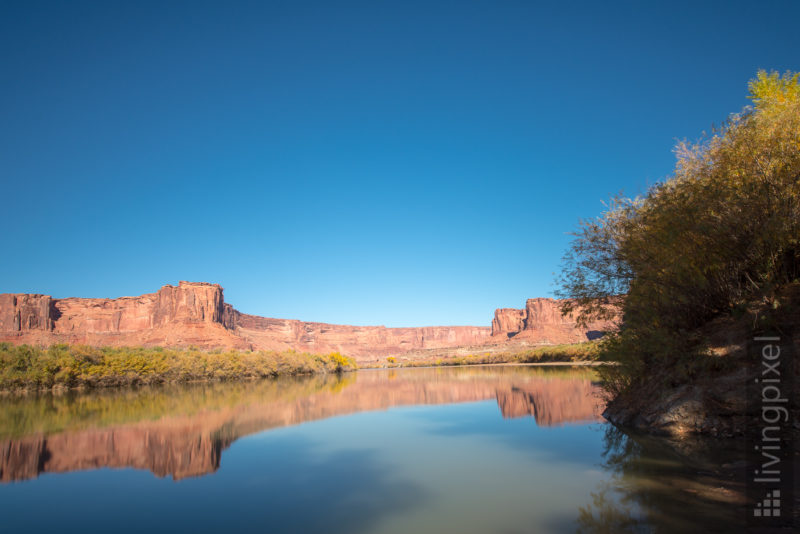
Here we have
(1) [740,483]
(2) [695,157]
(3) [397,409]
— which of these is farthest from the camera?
(3) [397,409]

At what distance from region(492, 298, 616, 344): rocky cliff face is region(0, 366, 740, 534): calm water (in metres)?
114

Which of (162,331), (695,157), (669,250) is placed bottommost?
(162,331)

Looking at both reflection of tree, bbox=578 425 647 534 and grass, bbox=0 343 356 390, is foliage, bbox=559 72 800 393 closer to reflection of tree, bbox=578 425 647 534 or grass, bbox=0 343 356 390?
reflection of tree, bbox=578 425 647 534

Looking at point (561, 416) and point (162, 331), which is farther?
point (162, 331)

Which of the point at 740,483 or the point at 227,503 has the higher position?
the point at 740,483

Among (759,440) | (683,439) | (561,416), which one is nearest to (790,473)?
(759,440)

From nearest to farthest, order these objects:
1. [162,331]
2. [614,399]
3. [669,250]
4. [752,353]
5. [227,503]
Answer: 1. [227,503]
2. [752,353]
3. [669,250]
4. [614,399]
5. [162,331]

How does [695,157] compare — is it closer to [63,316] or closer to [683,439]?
[683,439]

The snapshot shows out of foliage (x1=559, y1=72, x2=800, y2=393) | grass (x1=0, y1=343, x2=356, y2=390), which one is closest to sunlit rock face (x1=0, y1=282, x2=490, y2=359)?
grass (x1=0, y1=343, x2=356, y2=390)

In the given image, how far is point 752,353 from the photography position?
9406mm

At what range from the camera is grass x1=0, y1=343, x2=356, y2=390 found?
43250 millimetres

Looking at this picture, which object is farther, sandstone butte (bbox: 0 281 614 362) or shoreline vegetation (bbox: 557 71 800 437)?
sandstone butte (bbox: 0 281 614 362)

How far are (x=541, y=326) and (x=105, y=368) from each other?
132351mm

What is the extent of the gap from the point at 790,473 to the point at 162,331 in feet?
456
